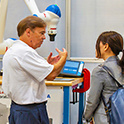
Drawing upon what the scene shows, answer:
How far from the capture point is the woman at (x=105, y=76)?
143 centimetres

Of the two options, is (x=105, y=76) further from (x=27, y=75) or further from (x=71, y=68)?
(x=71, y=68)

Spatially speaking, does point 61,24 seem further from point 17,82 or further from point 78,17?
point 17,82

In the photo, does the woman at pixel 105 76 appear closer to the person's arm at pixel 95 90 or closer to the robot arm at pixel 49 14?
the person's arm at pixel 95 90

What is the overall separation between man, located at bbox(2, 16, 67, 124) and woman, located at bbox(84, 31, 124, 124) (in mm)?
254

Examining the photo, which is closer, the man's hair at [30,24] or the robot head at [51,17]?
the man's hair at [30,24]

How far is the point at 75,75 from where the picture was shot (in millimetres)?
2221

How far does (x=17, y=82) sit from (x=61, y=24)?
1.66 meters

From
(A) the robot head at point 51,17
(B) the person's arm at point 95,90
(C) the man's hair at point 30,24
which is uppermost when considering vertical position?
(A) the robot head at point 51,17

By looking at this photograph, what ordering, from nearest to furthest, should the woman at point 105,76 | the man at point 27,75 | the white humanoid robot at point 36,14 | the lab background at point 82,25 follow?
the man at point 27,75 < the woman at point 105,76 < the white humanoid robot at point 36,14 < the lab background at point 82,25

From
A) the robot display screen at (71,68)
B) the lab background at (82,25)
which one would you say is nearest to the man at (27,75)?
the robot display screen at (71,68)

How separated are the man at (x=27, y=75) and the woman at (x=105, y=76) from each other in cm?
25

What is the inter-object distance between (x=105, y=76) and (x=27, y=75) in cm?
46

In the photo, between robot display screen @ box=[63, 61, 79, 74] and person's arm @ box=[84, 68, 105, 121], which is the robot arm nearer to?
robot display screen @ box=[63, 61, 79, 74]

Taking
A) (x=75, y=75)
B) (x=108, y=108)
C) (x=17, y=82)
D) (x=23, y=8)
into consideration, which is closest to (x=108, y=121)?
(x=108, y=108)
